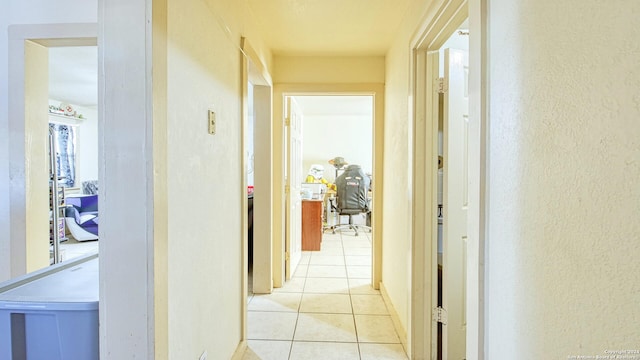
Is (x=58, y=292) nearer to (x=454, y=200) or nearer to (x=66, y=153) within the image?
(x=454, y=200)

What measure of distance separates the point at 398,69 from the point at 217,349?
86.2 inches

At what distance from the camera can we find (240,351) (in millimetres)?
1894

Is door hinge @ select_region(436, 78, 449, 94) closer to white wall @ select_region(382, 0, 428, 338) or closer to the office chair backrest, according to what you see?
white wall @ select_region(382, 0, 428, 338)

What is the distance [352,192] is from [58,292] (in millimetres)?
4757

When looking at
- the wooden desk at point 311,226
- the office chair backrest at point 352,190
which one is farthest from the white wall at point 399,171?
Answer: the office chair backrest at point 352,190

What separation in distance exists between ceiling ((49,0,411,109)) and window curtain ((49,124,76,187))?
2770 mm

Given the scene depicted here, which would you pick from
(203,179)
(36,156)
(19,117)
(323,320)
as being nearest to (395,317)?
(323,320)

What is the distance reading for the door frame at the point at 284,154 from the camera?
9.77 ft

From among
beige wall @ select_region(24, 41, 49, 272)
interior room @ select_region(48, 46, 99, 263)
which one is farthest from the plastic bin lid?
interior room @ select_region(48, 46, 99, 263)

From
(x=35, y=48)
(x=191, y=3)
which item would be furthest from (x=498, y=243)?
(x=35, y=48)

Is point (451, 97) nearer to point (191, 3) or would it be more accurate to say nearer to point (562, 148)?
point (562, 148)

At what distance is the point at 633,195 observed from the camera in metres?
0.50

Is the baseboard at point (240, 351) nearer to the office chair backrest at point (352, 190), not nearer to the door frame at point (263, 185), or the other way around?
the door frame at point (263, 185)

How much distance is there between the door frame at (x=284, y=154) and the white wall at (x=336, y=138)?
3.92 m
